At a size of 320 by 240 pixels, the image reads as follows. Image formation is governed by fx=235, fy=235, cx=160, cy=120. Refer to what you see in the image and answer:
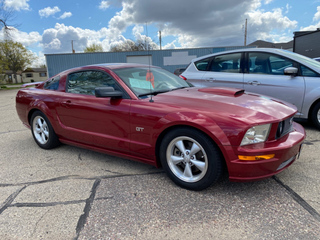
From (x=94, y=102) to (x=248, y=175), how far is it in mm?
2068

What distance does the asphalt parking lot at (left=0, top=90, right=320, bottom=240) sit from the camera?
192 centimetres

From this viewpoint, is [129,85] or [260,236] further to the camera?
[129,85]

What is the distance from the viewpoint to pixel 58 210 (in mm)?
2256

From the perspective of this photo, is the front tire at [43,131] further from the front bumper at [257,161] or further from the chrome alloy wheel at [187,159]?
the front bumper at [257,161]

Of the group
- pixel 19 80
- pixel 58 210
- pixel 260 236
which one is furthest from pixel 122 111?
pixel 19 80

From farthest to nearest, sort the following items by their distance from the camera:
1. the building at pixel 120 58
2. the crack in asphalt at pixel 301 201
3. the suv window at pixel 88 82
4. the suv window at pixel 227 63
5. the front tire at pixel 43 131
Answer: the building at pixel 120 58, the suv window at pixel 227 63, the front tire at pixel 43 131, the suv window at pixel 88 82, the crack in asphalt at pixel 301 201

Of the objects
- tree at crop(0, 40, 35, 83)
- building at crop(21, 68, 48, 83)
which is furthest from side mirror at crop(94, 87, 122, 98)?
building at crop(21, 68, 48, 83)

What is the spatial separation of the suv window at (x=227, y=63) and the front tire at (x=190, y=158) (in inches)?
127

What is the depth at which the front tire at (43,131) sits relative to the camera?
150 inches

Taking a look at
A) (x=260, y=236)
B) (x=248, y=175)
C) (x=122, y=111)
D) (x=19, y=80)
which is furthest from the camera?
(x=19, y=80)

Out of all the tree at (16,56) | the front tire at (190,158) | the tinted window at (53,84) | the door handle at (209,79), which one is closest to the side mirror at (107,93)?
the front tire at (190,158)

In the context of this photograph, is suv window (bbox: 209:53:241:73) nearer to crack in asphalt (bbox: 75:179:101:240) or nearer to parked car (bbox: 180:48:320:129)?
parked car (bbox: 180:48:320:129)

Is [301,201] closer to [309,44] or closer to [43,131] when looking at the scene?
[43,131]

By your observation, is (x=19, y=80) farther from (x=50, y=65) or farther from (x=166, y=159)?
(x=166, y=159)
